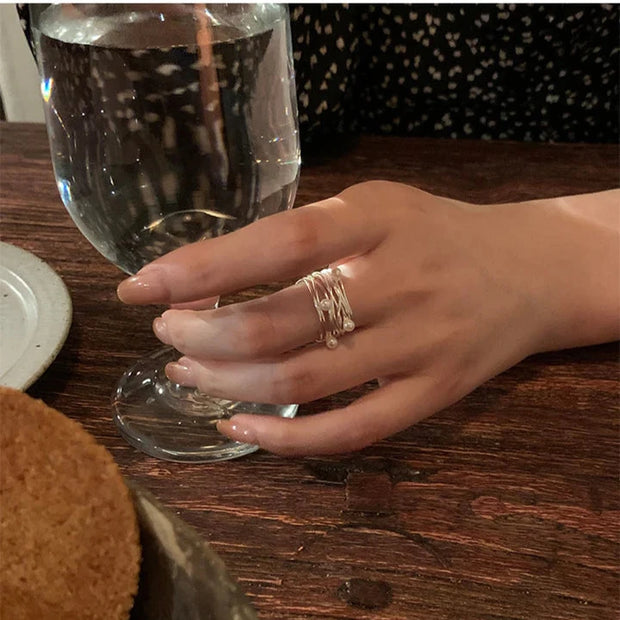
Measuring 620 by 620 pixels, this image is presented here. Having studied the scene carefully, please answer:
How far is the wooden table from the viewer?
0.28 m

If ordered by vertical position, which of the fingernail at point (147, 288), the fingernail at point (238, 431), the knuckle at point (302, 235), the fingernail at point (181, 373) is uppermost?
the knuckle at point (302, 235)

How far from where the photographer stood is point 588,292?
0.44 m

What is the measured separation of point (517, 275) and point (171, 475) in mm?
212

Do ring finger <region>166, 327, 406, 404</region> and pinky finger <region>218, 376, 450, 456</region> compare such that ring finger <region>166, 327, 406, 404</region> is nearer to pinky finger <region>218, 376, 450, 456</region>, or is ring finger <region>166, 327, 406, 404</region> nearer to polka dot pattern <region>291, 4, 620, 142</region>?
pinky finger <region>218, 376, 450, 456</region>

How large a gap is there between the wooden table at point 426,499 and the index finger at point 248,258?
0.09 metres

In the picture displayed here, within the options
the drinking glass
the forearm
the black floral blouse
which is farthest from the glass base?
the black floral blouse

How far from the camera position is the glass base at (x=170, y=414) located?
1.17ft

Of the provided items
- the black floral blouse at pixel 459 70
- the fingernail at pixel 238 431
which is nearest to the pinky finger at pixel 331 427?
the fingernail at pixel 238 431

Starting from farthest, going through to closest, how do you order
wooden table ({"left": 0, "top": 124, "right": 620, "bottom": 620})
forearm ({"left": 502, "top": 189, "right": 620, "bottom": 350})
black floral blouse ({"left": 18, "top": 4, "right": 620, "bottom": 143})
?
1. black floral blouse ({"left": 18, "top": 4, "right": 620, "bottom": 143})
2. forearm ({"left": 502, "top": 189, "right": 620, "bottom": 350})
3. wooden table ({"left": 0, "top": 124, "right": 620, "bottom": 620})

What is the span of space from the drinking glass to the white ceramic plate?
5 centimetres

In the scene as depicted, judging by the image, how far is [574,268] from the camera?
441 millimetres

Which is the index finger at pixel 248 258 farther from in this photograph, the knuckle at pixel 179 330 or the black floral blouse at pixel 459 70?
the black floral blouse at pixel 459 70

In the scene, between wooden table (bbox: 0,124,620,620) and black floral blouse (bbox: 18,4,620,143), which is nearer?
wooden table (bbox: 0,124,620,620)

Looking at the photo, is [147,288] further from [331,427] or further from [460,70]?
[460,70]
